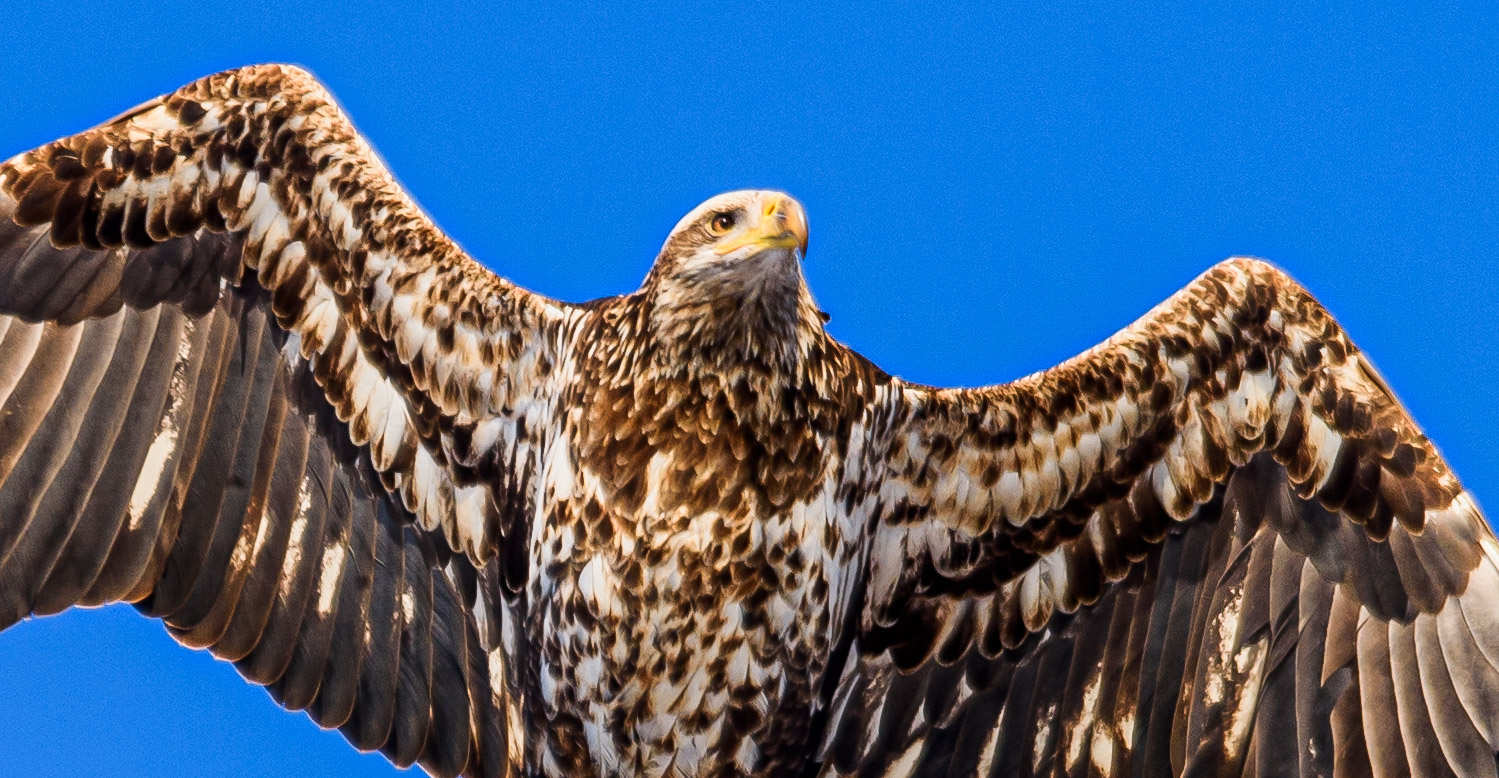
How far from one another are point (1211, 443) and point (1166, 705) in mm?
1081

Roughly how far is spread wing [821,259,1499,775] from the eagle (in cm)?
2

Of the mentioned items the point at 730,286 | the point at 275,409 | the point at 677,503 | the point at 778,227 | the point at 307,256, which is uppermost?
the point at 778,227

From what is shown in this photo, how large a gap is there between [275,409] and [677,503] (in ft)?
6.14

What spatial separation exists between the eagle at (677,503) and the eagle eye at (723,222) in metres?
0.02

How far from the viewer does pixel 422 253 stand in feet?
27.2

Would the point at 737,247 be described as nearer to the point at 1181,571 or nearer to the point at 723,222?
the point at 723,222

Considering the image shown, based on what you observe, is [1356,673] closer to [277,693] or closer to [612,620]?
[612,620]

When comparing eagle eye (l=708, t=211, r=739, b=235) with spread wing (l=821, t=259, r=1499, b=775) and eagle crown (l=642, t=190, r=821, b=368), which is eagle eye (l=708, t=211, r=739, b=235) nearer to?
eagle crown (l=642, t=190, r=821, b=368)

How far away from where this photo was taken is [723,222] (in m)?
7.84

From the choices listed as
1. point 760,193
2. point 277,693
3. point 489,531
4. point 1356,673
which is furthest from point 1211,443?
point 277,693

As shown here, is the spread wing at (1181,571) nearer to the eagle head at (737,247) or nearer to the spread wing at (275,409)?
the eagle head at (737,247)

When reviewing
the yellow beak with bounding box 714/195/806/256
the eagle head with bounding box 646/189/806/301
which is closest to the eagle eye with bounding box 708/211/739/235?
the eagle head with bounding box 646/189/806/301

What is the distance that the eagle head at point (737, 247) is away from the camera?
764cm

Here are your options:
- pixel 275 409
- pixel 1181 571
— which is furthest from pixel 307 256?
pixel 1181 571
